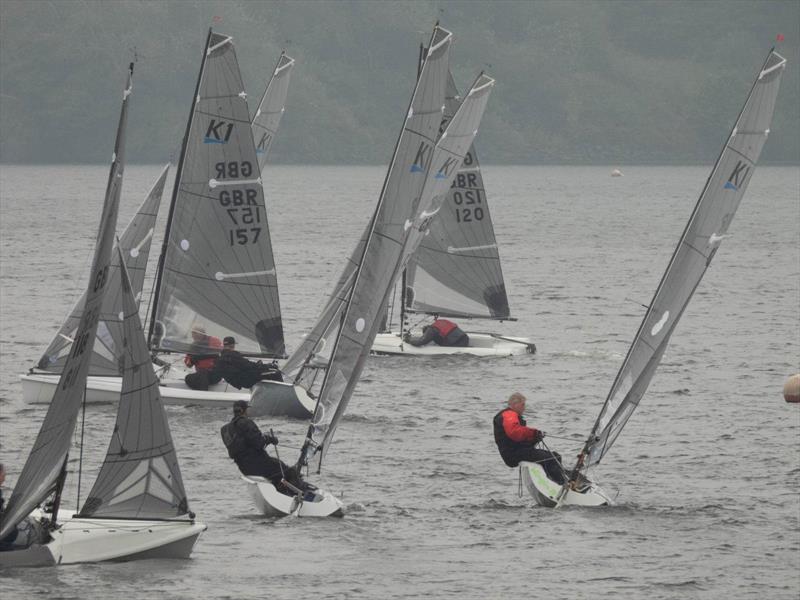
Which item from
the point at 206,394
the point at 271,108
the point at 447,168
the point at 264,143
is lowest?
the point at 206,394

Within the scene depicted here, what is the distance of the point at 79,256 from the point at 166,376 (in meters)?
47.5

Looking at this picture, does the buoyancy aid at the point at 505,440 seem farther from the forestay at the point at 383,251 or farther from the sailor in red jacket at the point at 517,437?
the forestay at the point at 383,251

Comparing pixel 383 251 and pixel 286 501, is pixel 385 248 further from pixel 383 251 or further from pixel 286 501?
pixel 286 501

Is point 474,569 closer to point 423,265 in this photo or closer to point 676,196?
point 423,265

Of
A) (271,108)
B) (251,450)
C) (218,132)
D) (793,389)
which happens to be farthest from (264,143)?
(251,450)

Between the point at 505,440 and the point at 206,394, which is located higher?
the point at 505,440

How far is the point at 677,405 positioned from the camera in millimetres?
37812

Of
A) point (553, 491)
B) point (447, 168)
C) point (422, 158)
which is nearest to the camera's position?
point (553, 491)

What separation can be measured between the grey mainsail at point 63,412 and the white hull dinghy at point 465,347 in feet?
66.9

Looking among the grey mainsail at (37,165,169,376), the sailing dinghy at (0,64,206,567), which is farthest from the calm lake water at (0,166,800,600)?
the grey mainsail at (37,165,169,376)

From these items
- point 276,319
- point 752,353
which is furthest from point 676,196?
point 276,319

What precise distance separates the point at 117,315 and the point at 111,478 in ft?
34.5

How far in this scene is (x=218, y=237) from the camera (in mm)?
32469

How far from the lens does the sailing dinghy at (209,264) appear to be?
104 feet
